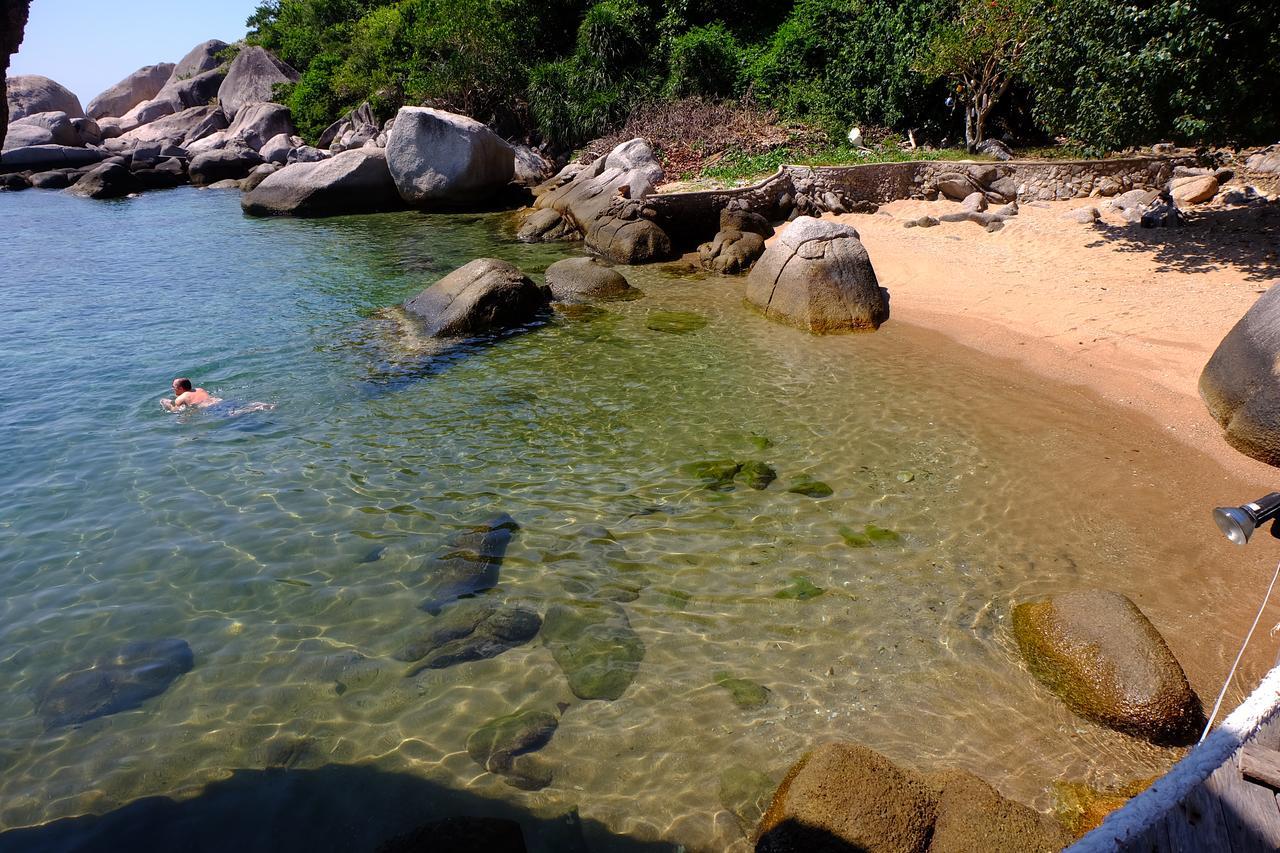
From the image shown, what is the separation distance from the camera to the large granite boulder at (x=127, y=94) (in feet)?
157

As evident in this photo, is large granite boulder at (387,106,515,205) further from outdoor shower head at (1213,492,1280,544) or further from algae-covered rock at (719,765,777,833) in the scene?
outdoor shower head at (1213,492,1280,544)

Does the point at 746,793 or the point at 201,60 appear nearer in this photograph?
the point at 746,793

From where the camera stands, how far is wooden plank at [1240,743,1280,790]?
8.77 ft

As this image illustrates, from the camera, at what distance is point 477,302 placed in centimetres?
1183

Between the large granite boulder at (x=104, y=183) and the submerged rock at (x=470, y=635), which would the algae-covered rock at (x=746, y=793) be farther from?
the large granite boulder at (x=104, y=183)

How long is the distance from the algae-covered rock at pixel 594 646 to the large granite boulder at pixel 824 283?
7375 mm

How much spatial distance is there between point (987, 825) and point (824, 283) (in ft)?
30.3

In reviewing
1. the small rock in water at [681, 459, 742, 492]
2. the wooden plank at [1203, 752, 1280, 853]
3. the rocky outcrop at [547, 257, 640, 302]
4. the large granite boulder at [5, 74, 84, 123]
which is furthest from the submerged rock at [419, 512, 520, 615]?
the large granite boulder at [5, 74, 84, 123]

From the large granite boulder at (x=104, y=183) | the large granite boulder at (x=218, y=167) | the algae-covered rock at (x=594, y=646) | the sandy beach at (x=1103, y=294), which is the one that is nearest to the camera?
the algae-covered rock at (x=594, y=646)

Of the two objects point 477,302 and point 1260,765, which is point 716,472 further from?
point 477,302

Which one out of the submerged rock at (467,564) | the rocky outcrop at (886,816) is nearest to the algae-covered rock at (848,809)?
the rocky outcrop at (886,816)

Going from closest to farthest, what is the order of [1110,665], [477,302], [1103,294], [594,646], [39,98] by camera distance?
[1110,665], [594,646], [1103,294], [477,302], [39,98]

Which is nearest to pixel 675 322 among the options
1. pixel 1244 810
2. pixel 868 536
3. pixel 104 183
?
pixel 868 536

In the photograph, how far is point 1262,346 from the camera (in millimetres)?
7672
